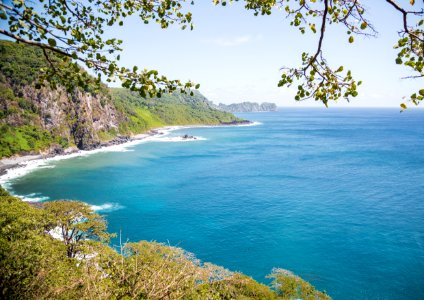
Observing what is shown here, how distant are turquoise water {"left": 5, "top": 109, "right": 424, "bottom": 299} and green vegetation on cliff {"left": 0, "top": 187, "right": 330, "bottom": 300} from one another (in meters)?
8.17

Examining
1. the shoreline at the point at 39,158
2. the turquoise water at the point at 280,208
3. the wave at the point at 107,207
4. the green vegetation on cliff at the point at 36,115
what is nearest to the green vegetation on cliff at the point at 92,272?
the turquoise water at the point at 280,208

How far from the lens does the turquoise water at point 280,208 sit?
137ft

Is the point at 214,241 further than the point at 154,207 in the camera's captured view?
No

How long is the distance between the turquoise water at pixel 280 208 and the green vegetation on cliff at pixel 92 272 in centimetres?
817

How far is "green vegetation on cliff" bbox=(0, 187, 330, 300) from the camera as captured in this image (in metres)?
14.0

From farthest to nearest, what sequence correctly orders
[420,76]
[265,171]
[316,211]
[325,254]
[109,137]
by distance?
1. [109,137]
2. [265,171]
3. [316,211]
4. [325,254]
5. [420,76]

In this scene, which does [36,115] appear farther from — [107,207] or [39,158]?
[107,207]

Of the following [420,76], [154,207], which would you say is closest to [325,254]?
[154,207]

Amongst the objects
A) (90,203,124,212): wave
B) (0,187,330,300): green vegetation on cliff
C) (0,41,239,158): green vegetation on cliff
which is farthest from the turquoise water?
(0,41,239,158): green vegetation on cliff

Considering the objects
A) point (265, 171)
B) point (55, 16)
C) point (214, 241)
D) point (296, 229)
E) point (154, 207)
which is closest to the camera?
point (55, 16)

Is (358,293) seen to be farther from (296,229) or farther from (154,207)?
(154,207)

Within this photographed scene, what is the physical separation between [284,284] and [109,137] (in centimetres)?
A: 14482

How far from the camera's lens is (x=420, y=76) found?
193 inches

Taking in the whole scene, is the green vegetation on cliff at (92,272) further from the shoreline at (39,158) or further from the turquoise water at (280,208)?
the shoreline at (39,158)
